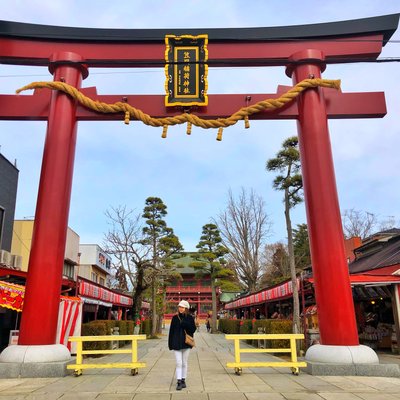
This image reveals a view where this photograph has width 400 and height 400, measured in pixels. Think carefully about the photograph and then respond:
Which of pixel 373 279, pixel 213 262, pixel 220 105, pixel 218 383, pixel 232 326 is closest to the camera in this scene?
pixel 218 383

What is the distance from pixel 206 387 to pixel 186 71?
7896mm

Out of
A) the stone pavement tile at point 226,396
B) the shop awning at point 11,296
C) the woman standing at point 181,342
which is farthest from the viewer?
the shop awning at point 11,296

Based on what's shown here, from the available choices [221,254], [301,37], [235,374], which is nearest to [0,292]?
[235,374]

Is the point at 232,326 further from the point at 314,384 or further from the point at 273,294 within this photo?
the point at 314,384

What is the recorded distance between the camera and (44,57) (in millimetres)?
10711

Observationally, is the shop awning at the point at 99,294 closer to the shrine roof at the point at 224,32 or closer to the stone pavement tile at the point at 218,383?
the stone pavement tile at the point at 218,383

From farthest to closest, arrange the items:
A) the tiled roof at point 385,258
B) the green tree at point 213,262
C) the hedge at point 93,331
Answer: the green tree at point 213,262
the tiled roof at point 385,258
the hedge at point 93,331

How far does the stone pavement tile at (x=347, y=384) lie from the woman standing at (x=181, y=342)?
291cm

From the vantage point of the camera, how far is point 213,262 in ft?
111

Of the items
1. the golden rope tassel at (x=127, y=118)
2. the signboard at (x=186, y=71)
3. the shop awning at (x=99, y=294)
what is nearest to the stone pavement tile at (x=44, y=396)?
the golden rope tassel at (x=127, y=118)

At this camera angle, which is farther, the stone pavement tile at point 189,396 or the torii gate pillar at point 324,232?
the torii gate pillar at point 324,232

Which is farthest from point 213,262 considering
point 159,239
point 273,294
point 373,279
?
point 373,279

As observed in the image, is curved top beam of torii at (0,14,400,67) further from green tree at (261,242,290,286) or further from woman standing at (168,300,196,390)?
green tree at (261,242,290,286)

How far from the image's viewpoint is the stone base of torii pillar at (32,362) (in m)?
8.06
